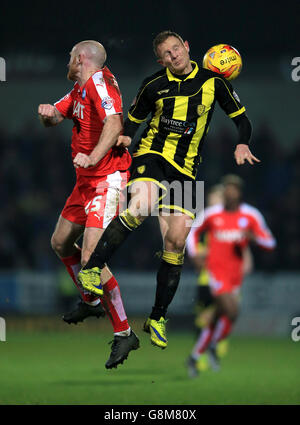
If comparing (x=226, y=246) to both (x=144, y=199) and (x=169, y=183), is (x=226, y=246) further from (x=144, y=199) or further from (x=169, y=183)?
(x=144, y=199)

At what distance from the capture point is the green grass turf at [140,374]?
8.34m

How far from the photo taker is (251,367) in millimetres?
11000

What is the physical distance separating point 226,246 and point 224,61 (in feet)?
18.8

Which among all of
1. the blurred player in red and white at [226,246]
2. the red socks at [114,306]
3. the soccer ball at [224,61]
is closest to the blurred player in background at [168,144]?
the soccer ball at [224,61]

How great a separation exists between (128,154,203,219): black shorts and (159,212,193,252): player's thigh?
5 cm

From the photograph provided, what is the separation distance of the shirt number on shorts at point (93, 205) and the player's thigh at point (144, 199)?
29 cm

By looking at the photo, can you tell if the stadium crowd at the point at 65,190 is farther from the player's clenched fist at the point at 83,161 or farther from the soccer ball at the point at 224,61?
the player's clenched fist at the point at 83,161

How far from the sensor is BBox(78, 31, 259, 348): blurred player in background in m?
5.80

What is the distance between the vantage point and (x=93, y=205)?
6.02 meters
